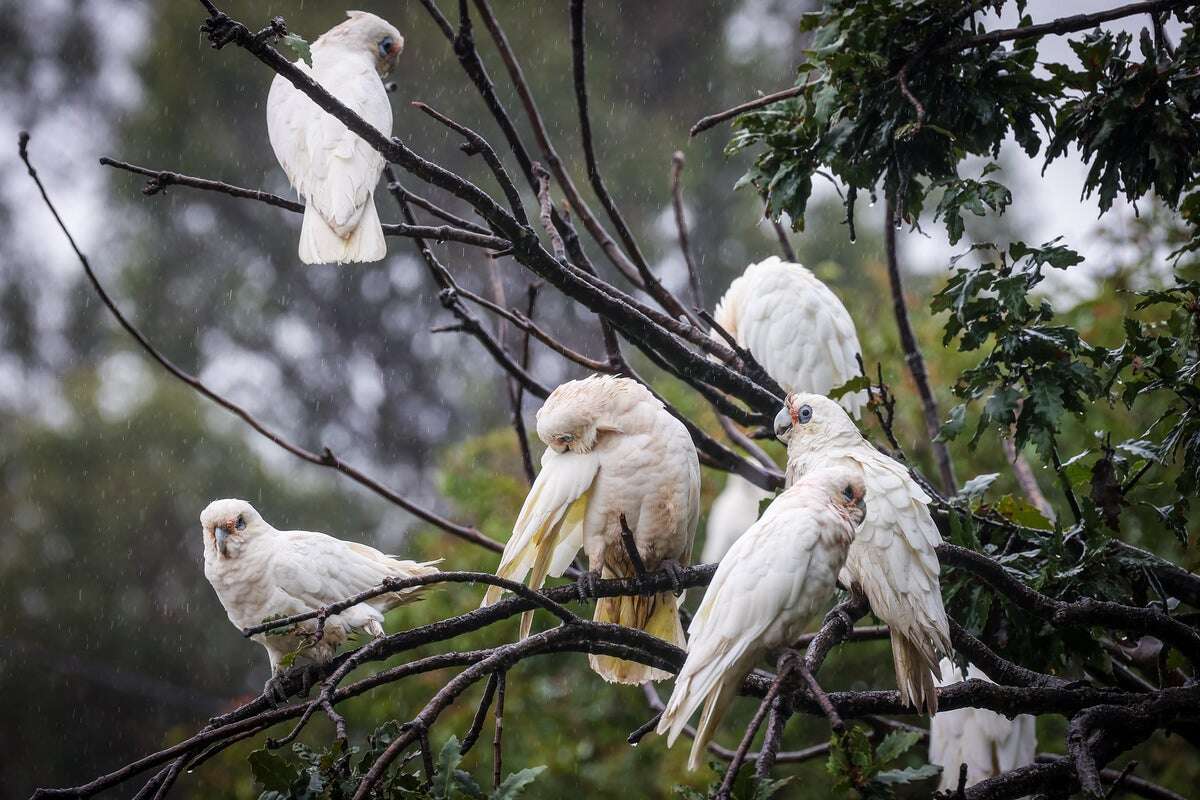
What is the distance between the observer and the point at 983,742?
301 centimetres

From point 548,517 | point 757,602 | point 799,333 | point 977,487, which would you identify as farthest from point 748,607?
point 799,333

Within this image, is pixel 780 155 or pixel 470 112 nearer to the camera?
pixel 780 155

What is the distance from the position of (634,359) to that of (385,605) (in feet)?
20.5

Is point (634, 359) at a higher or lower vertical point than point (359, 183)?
higher

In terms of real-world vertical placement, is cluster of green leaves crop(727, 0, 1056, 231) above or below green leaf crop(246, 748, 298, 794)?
above

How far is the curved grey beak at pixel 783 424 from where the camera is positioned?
2.38 meters

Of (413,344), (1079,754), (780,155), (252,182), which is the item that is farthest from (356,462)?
(1079,754)

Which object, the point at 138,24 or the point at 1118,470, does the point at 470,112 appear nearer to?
the point at 138,24

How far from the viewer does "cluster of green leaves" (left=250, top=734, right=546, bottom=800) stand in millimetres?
1520

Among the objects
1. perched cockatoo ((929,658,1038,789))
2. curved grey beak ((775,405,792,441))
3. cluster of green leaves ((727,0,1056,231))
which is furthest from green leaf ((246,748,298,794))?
perched cockatoo ((929,658,1038,789))

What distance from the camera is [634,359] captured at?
877 cm

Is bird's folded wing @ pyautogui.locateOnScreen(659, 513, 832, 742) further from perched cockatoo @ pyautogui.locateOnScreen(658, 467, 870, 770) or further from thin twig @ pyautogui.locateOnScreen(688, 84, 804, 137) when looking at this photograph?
thin twig @ pyautogui.locateOnScreen(688, 84, 804, 137)

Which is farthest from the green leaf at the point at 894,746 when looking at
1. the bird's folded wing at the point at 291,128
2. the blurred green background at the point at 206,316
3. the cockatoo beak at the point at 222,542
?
the blurred green background at the point at 206,316

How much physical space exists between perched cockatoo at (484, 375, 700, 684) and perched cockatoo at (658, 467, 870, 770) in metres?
0.57
